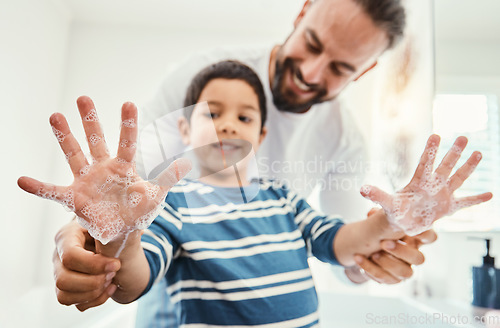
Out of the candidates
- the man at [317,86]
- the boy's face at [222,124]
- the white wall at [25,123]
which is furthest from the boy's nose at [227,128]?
the white wall at [25,123]

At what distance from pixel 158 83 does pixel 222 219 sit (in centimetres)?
57

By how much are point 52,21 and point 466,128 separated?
1.16m

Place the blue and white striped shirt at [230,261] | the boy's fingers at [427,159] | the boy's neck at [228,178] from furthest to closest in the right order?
the boy's neck at [228,178]
the blue and white striped shirt at [230,261]
the boy's fingers at [427,159]

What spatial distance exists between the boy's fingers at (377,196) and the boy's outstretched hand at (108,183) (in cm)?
26

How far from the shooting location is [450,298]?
33.0 inches

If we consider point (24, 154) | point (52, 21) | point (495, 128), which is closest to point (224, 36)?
point (52, 21)

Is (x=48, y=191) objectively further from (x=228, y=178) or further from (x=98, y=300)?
(x=228, y=178)

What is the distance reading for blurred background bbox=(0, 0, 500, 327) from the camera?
77 centimetres

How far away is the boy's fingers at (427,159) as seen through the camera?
1.46 ft

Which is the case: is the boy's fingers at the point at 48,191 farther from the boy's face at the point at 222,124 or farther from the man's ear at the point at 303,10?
the man's ear at the point at 303,10

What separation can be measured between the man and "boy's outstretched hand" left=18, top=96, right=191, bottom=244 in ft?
1.50

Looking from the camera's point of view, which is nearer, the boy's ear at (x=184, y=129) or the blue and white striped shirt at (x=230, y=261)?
the blue and white striped shirt at (x=230, y=261)

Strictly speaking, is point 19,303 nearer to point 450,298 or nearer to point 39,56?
point 39,56

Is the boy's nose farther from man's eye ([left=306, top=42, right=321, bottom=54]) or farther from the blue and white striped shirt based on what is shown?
man's eye ([left=306, top=42, right=321, bottom=54])
